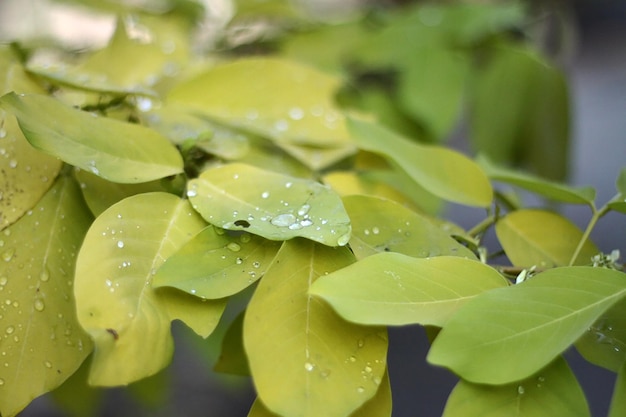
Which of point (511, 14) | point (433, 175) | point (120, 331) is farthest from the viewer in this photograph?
point (511, 14)

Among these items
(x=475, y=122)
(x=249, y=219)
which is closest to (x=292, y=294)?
(x=249, y=219)

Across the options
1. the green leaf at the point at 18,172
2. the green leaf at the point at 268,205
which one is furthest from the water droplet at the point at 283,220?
the green leaf at the point at 18,172

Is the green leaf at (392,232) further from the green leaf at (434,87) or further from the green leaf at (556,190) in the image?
the green leaf at (434,87)

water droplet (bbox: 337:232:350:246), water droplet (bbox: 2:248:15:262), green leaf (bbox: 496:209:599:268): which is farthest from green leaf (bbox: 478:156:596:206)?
water droplet (bbox: 2:248:15:262)

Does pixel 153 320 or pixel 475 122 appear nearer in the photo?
pixel 153 320

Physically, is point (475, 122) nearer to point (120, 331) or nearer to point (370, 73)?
point (370, 73)

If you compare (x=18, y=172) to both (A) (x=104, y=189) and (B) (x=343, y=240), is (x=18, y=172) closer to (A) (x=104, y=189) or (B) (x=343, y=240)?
(A) (x=104, y=189)
